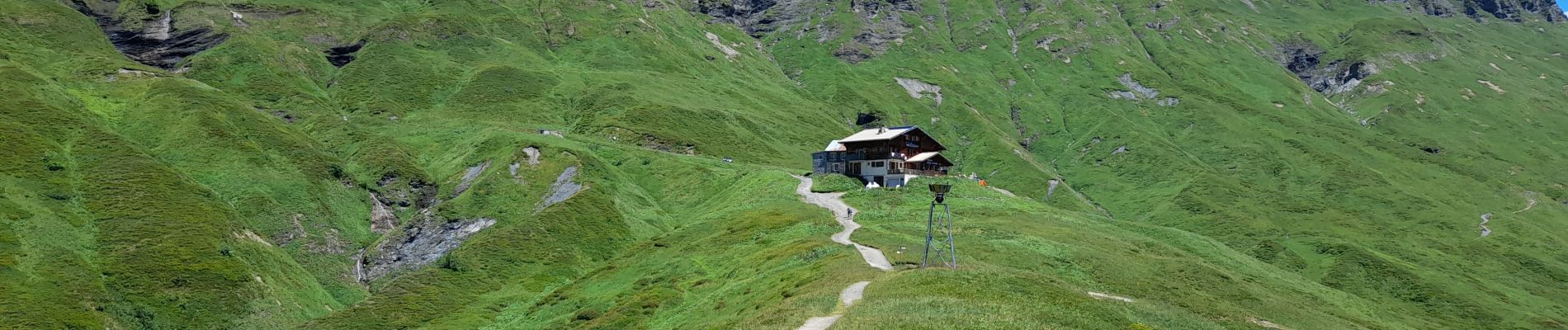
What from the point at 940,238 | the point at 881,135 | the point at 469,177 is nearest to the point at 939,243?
the point at 940,238

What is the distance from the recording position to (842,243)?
280 ft

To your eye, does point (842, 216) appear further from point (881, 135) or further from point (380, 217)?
point (380, 217)

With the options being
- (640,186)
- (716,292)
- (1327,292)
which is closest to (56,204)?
(640,186)

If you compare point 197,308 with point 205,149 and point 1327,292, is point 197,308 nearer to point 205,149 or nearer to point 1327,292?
point 205,149

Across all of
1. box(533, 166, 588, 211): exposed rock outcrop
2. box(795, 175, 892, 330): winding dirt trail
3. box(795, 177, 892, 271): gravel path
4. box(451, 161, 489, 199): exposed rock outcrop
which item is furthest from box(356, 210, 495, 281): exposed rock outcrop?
box(795, 175, 892, 330): winding dirt trail

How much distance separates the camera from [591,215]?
453ft

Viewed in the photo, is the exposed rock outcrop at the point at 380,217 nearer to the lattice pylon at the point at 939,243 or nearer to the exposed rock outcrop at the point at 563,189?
the exposed rock outcrop at the point at 563,189

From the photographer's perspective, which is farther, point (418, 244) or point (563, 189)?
point (563, 189)

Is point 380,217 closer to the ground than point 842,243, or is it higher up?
closer to the ground

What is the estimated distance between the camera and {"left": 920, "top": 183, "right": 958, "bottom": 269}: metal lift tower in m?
62.4

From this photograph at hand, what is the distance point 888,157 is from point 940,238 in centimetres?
4496

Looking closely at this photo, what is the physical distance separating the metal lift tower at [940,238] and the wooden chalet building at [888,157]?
82.8 feet

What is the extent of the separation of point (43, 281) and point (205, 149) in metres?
54.8

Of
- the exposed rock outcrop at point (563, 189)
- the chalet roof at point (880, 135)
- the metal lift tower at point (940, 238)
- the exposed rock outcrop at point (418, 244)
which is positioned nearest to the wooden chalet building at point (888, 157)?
the chalet roof at point (880, 135)
